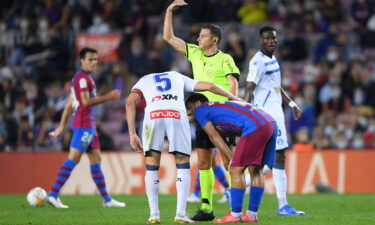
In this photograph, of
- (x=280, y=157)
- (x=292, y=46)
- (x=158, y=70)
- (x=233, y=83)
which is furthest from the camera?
(x=292, y=46)

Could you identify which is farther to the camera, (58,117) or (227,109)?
(58,117)

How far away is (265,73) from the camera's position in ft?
42.2

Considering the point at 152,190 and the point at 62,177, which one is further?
the point at 62,177

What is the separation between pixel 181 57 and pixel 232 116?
13603 mm

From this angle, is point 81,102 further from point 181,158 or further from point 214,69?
point 181,158

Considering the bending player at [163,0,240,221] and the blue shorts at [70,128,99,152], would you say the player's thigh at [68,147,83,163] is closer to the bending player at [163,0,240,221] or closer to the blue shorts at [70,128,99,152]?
the blue shorts at [70,128,99,152]

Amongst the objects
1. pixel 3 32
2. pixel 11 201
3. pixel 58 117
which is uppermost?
pixel 3 32

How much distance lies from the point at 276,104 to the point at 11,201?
18.2ft

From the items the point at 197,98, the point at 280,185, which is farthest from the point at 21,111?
the point at 197,98

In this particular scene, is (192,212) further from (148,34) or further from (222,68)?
(148,34)

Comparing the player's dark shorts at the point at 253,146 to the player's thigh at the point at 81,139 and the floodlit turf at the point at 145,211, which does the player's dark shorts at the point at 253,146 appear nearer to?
the floodlit turf at the point at 145,211

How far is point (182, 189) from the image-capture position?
1041cm

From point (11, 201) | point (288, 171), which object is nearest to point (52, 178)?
point (11, 201)

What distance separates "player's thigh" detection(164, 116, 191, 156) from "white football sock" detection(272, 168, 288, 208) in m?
2.57
